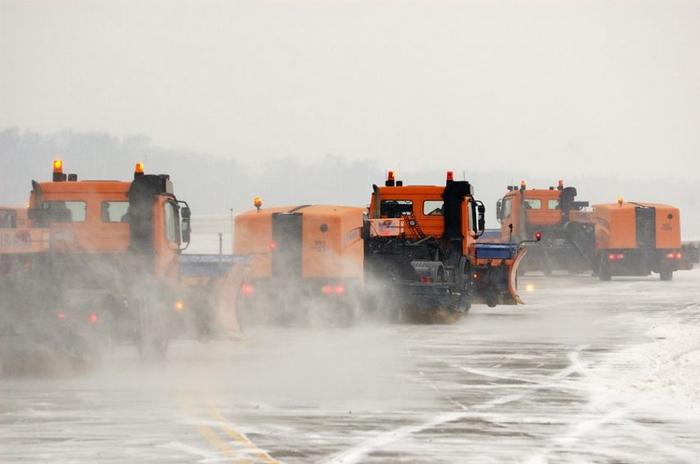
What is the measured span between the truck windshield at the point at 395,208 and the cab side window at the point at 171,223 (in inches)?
453

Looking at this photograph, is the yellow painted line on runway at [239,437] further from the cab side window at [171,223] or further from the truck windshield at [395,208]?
the truck windshield at [395,208]

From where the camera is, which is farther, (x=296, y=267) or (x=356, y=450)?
(x=296, y=267)

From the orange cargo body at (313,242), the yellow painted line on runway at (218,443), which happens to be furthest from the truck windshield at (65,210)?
the yellow painted line on runway at (218,443)

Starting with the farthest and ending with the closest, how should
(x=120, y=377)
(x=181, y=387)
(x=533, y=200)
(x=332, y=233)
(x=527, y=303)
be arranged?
(x=533, y=200), (x=527, y=303), (x=332, y=233), (x=120, y=377), (x=181, y=387)

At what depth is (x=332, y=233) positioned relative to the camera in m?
31.1

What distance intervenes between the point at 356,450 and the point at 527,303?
Result: 29.1 m

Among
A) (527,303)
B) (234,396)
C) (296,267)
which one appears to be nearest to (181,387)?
(234,396)

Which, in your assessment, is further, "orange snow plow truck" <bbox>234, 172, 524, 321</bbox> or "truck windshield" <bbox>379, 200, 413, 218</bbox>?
"truck windshield" <bbox>379, 200, 413, 218</bbox>

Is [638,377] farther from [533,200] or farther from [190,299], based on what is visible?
[533,200]

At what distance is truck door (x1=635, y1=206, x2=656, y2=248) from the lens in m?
58.9

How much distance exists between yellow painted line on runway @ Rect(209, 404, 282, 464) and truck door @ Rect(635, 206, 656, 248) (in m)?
45.2

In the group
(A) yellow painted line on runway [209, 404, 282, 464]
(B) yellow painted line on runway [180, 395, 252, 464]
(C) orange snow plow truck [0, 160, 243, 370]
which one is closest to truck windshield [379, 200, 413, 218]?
(C) orange snow plow truck [0, 160, 243, 370]

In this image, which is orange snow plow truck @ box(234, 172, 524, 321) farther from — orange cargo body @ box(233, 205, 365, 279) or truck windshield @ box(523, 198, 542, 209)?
truck windshield @ box(523, 198, 542, 209)

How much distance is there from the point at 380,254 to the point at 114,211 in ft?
36.3
